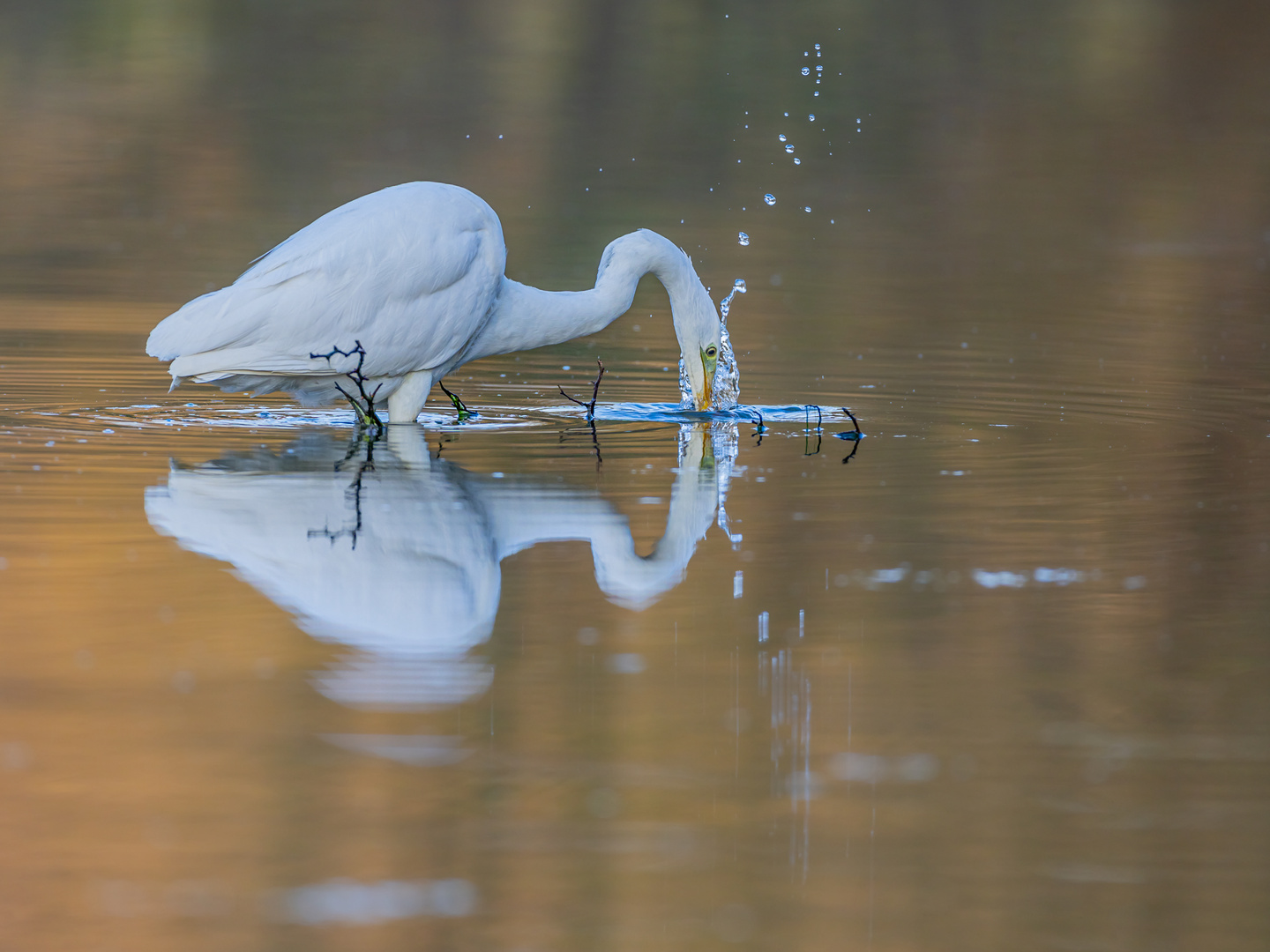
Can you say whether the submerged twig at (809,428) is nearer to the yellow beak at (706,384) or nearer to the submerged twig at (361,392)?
the yellow beak at (706,384)

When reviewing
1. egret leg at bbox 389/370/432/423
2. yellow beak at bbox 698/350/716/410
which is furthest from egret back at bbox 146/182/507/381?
yellow beak at bbox 698/350/716/410

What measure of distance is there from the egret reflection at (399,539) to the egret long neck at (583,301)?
3.39ft

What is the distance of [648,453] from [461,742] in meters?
4.07

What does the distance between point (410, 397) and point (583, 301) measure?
103 cm

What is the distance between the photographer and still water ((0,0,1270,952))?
3789 mm

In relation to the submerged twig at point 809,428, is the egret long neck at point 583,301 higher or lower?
higher

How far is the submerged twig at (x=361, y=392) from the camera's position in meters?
8.51

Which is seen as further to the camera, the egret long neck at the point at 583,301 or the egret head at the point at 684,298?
the egret head at the point at 684,298

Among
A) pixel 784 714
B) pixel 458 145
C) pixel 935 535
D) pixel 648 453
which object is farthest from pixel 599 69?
pixel 784 714

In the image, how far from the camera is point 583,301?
944 cm

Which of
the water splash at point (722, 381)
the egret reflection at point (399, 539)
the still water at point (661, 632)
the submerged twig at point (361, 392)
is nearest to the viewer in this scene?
the still water at point (661, 632)

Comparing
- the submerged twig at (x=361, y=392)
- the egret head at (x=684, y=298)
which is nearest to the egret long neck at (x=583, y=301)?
the egret head at (x=684, y=298)

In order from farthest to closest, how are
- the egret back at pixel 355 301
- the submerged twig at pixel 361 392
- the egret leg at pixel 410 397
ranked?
1. the egret leg at pixel 410 397
2. the submerged twig at pixel 361 392
3. the egret back at pixel 355 301

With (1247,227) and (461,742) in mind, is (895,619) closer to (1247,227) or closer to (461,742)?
(461,742)
